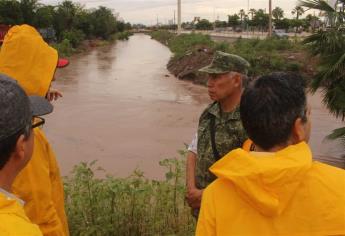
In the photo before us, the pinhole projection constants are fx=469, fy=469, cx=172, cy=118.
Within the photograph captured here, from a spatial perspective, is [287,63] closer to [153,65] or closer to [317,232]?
[153,65]

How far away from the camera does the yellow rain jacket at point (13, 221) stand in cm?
96

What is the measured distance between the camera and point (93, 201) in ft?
10.8

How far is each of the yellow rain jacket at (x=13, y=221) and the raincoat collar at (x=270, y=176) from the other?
0.52m

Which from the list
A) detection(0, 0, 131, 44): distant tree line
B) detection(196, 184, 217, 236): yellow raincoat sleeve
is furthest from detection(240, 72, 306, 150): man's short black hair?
detection(0, 0, 131, 44): distant tree line

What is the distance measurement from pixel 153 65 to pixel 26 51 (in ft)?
76.8

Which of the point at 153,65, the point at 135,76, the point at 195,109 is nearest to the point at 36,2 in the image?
the point at 153,65

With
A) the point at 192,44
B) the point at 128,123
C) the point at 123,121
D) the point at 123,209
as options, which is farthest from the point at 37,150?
the point at 192,44

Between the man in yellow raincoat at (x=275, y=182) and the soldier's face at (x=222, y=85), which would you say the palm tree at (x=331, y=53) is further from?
the man in yellow raincoat at (x=275, y=182)

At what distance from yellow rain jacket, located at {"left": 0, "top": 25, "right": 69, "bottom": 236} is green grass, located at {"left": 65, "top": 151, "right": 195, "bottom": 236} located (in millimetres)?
1269

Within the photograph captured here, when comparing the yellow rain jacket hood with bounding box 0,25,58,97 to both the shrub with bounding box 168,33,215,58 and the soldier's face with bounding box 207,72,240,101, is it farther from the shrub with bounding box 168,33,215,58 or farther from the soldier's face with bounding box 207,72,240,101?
the shrub with bounding box 168,33,215,58

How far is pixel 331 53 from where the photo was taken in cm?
675

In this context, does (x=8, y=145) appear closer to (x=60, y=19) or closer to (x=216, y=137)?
(x=216, y=137)

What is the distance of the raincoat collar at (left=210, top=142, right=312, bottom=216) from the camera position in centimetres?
119

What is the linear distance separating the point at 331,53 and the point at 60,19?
109 feet
